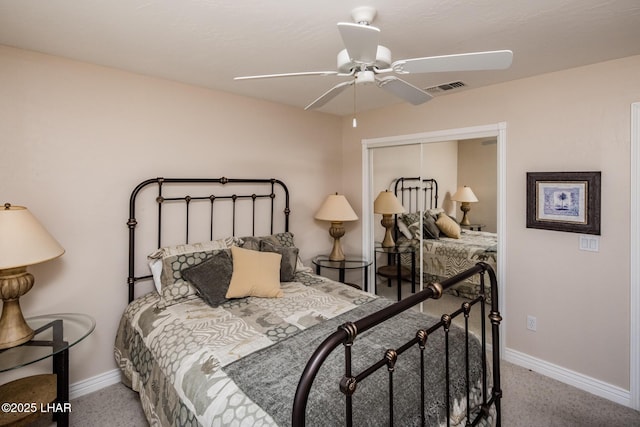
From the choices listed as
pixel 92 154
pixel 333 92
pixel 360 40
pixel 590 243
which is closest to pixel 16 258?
pixel 92 154

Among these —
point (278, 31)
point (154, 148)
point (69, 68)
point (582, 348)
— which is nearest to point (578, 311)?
point (582, 348)

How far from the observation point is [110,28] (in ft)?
6.29

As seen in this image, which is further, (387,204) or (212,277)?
(387,204)

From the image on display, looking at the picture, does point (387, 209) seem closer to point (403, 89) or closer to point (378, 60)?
point (403, 89)

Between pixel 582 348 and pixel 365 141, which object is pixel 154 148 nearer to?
pixel 365 141

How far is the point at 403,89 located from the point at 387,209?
2.27 m

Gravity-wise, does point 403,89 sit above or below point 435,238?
above

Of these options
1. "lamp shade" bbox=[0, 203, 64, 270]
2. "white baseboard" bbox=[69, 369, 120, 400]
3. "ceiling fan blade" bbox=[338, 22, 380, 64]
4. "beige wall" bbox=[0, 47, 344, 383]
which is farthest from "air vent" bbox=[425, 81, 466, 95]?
"white baseboard" bbox=[69, 369, 120, 400]

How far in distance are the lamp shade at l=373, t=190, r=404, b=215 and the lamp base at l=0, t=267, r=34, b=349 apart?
3235 millimetres

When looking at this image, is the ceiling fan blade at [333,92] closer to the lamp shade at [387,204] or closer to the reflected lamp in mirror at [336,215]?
the reflected lamp in mirror at [336,215]

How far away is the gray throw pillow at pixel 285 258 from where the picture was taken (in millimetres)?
2928

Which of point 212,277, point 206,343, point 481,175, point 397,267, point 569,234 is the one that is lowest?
point 206,343

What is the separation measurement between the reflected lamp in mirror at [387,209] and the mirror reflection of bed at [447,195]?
66 mm

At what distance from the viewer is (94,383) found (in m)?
2.58
